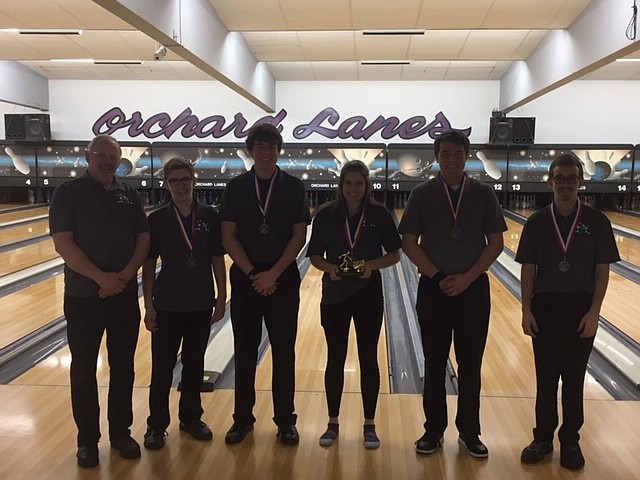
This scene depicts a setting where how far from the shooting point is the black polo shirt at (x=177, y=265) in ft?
7.67

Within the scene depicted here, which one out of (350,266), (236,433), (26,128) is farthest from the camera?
(26,128)

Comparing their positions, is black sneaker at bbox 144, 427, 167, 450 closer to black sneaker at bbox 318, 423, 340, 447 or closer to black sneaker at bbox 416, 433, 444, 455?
black sneaker at bbox 318, 423, 340, 447

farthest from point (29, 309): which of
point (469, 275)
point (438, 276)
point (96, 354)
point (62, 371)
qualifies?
point (469, 275)

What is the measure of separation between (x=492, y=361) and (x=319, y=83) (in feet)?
26.8

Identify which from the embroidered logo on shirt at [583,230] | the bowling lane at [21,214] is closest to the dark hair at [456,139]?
the embroidered logo on shirt at [583,230]

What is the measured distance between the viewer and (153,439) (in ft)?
7.78

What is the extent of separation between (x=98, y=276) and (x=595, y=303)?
182cm

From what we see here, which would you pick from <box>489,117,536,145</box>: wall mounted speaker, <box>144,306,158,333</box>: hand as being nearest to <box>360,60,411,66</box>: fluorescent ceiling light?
<box>489,117,536,145</box>: wall mounted speaker

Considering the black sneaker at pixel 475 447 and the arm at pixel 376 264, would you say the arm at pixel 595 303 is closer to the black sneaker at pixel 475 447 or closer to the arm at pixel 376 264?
the black sneaker at pixel 475 447

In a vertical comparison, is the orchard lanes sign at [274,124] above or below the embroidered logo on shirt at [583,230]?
above

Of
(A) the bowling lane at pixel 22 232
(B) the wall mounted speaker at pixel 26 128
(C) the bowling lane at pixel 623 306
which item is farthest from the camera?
(B) the wall mounted speaker at pixel 26 128

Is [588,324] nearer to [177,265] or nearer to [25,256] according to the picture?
[177,265]

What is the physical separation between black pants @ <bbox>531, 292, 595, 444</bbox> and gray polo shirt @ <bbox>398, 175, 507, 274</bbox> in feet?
1.01

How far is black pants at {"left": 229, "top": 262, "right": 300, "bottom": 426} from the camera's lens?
2.35 metres
